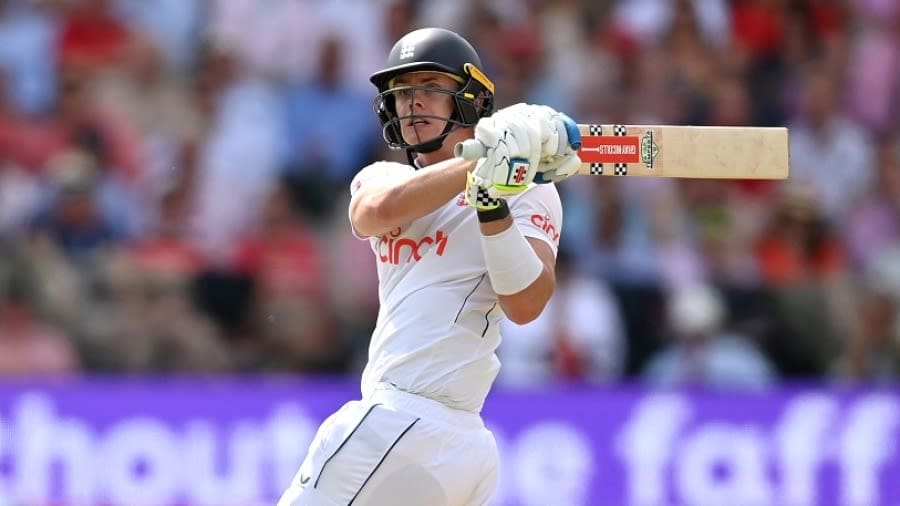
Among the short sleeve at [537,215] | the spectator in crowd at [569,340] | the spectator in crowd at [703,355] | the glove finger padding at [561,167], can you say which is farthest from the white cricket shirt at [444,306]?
the spectator in crowd at [703,355]

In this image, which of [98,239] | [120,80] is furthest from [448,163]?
[120,80]

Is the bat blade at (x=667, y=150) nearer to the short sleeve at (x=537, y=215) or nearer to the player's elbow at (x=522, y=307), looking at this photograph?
the short sleeve at (x=537, y=215)

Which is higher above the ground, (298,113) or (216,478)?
(298,113)

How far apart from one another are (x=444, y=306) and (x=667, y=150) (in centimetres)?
71

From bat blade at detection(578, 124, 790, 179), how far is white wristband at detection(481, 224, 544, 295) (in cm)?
28

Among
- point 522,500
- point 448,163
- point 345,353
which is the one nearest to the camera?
point 448,163

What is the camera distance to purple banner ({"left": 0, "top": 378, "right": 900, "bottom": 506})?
27.9 feet

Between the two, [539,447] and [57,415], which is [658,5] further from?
[57,415]

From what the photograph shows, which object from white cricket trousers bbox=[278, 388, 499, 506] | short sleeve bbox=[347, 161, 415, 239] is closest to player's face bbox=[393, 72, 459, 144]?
short sleeve bbox=[347, 161, 415, 239]

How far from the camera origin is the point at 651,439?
8711mm

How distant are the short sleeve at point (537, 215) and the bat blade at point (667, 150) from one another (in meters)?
0.21

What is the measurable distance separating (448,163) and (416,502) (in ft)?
2.91

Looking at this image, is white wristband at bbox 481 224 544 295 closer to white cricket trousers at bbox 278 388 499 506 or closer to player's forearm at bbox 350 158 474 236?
player's forearm at bbox 350 158 474 236

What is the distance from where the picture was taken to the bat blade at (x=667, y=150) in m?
4.25
